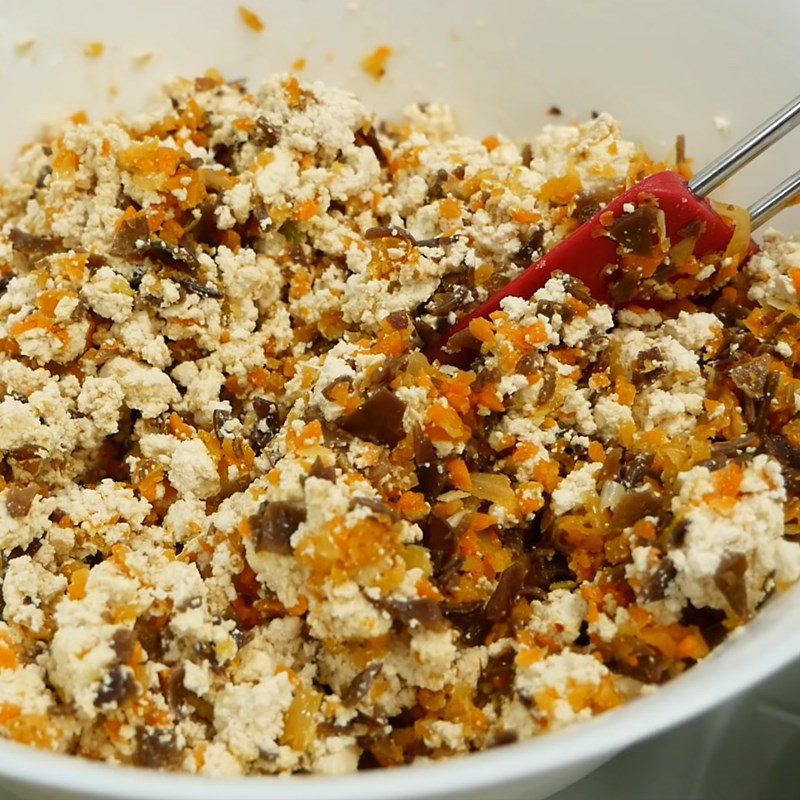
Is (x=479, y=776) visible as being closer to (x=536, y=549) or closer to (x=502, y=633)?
(x=502, y=633)

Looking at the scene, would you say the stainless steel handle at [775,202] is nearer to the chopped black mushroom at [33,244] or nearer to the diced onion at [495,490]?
the diced onion at [495,490]

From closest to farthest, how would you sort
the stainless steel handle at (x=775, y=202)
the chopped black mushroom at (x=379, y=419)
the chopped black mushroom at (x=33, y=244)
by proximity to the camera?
the chopped black mushroom at (x=379, y=419), the stainless steel handle at (x=775, y=202), the chopped black mushroom at (x=33, y=244)

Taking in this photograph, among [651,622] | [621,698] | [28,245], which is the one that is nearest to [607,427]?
[651,622]

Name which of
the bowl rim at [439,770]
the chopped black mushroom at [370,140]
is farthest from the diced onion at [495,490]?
the chopped black mushroom at [370,140]

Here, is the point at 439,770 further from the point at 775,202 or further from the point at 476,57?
the point at 476,57

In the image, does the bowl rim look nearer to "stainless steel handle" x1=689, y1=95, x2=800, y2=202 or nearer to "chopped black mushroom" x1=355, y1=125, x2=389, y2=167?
"stainless steel handle" x1=689, y1=95, x2=800, y2=202

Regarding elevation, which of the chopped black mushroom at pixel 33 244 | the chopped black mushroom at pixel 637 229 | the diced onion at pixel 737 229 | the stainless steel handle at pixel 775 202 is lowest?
the chopped black mushroom at pixel 33 244
